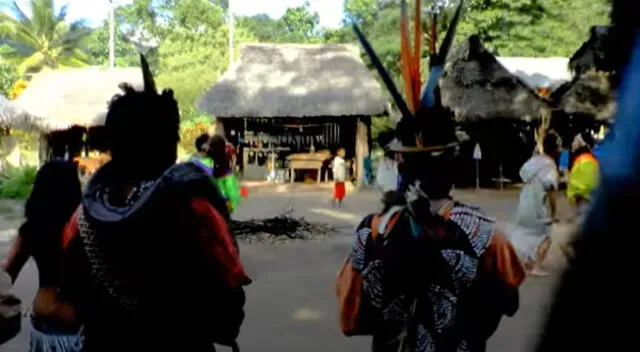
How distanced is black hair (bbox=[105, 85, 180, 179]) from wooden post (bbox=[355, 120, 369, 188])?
20588 mm

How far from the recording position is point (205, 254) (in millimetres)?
2619

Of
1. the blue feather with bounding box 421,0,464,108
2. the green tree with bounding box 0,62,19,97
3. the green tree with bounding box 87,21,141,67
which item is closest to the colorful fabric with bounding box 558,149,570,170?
the blue feather with bounding box 421,0,464,108

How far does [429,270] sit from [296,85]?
23.2 m

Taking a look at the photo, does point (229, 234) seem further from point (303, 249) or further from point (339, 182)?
point (339, 182)

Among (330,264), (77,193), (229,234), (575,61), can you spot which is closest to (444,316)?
(229,234)

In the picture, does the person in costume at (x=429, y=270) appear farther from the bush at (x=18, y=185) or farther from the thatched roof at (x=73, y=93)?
the thatched roof at (x=73, y=93)

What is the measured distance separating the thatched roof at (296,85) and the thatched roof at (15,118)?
14.8ft

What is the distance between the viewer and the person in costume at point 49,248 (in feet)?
10.7

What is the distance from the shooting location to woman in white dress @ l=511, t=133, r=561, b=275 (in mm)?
8961

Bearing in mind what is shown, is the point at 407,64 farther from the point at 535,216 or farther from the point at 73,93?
the point at 73,93

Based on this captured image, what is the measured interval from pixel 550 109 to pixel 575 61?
140 cm

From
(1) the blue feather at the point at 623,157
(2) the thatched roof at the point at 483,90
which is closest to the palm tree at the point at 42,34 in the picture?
(2) the thatched roof at the point at 483,90

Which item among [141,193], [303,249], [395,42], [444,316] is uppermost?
[395,42]

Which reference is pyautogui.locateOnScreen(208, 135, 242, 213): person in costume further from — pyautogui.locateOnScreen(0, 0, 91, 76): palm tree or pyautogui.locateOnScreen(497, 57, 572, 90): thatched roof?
pyautogui.locateOnScreen(0, 0, 91, 76): palm tree
